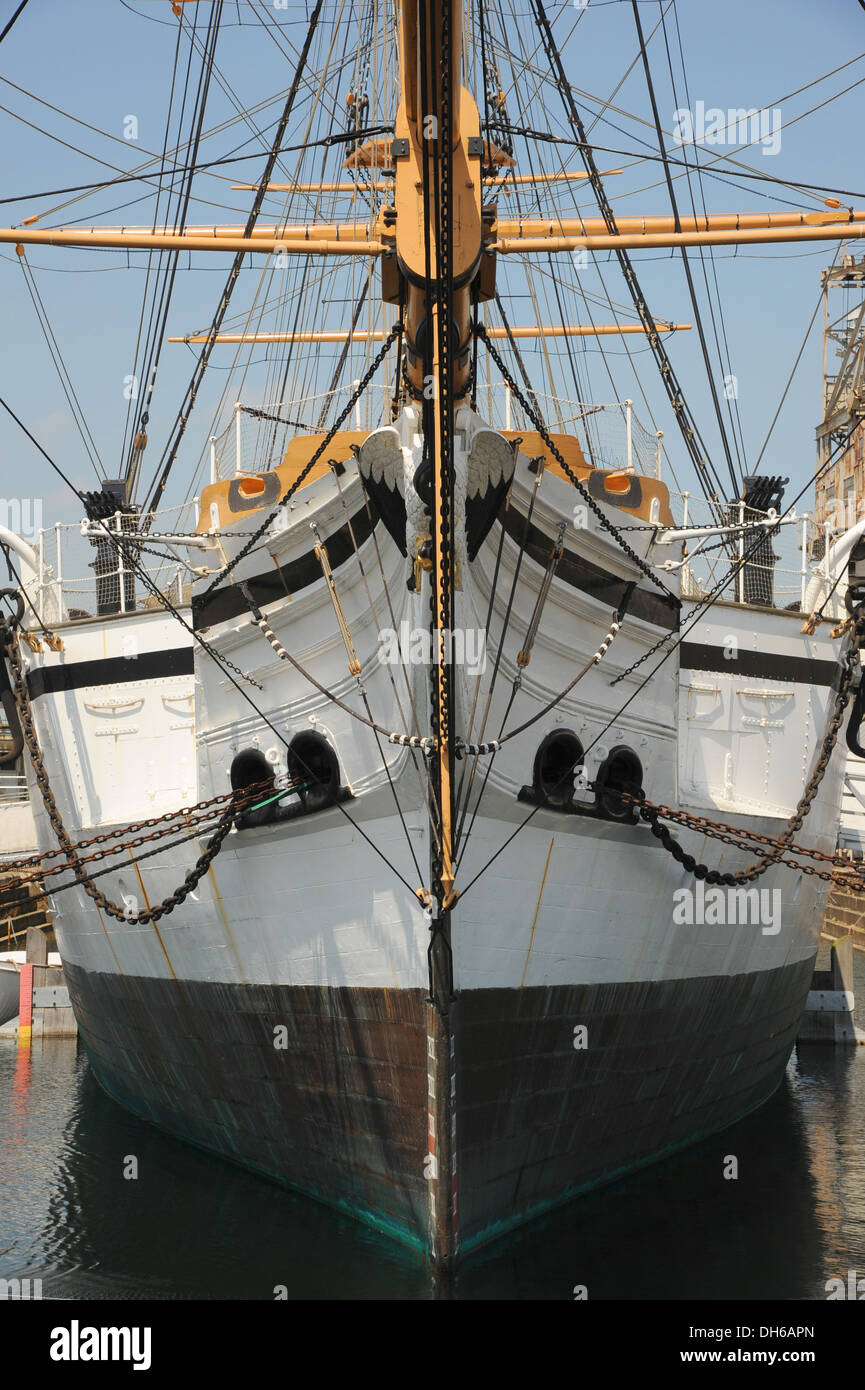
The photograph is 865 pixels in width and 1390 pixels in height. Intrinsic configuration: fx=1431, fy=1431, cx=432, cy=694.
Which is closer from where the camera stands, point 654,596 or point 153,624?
point 654,596

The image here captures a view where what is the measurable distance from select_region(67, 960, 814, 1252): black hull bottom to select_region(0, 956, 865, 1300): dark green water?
255mm

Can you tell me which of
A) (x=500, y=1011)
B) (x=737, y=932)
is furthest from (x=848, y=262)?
(x=500, y=1011)

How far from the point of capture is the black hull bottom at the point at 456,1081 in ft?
33.9

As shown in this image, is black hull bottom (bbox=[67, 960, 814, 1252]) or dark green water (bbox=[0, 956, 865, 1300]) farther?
black hull bottom (bbox=[67, 960, 814, 1252])

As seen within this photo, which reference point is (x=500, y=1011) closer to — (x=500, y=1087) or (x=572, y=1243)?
(x=500, y=1087)

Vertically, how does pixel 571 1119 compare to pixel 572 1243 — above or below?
above

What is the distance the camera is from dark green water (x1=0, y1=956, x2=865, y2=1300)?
33.2 ft

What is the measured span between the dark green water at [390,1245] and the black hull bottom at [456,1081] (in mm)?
255

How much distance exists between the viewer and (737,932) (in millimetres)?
12875

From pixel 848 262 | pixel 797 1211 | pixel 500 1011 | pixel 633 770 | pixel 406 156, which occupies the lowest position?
pixel 797 1211

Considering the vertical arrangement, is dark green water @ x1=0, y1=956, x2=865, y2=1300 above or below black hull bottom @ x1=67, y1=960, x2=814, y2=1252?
below

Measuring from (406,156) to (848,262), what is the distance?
128 ft
